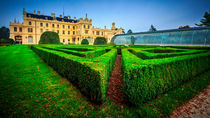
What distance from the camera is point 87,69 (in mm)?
3207

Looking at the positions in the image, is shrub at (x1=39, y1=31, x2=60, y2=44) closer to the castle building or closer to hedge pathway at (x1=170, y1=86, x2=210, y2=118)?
the castle building

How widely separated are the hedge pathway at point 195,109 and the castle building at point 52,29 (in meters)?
47.9

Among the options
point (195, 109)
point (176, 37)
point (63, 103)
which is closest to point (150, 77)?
point (195, 109)

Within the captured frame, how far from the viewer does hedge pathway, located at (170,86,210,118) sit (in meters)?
2.79

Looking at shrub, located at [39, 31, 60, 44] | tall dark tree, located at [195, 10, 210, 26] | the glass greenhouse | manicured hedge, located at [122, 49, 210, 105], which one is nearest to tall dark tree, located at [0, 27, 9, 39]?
shrub, located at [39, 31, 60, 44]

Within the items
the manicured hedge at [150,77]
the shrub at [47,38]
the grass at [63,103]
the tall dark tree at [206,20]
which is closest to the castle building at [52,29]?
the shrub at [47,38]

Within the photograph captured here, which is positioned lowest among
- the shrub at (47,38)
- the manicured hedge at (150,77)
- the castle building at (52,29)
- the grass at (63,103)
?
the grass at (63,103)

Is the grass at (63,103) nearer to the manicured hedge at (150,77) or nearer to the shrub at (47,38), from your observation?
the manicured hedge at (150,77)

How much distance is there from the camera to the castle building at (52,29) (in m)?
A: 39.4

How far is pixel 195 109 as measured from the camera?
10.0 feet

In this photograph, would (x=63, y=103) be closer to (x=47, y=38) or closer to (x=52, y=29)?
(x=47, y=38)

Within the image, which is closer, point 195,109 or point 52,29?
point 195,109

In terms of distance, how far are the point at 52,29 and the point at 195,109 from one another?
2148 inches

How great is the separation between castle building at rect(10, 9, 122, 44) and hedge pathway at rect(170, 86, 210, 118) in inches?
1886
